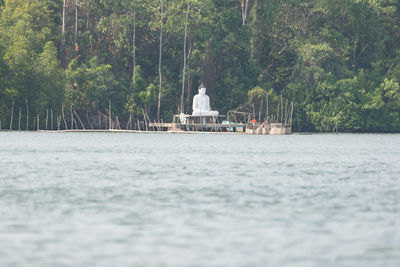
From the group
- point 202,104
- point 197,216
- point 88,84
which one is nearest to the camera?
point 197,216

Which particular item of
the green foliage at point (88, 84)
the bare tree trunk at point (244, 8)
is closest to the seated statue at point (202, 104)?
the green foliage at point (88, 84)

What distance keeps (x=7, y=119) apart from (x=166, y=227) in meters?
69.4

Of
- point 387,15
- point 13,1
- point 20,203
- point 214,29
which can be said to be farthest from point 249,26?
point 20,203

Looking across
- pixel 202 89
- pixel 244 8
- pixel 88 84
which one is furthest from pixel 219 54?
pixel 88 84

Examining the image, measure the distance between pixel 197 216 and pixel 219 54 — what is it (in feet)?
245

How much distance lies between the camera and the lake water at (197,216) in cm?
1435

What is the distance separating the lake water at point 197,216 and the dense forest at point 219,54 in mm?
54049

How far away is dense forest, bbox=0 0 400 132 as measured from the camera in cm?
8919

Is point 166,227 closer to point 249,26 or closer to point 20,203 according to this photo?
point 20,203

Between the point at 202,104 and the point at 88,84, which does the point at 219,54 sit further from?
the point at 88,84

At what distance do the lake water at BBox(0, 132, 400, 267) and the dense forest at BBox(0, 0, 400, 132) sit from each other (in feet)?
177

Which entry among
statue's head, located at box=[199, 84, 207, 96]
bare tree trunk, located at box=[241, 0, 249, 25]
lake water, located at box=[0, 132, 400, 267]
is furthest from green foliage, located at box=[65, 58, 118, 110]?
lake water, located at box=[0, 132, 400, 267]

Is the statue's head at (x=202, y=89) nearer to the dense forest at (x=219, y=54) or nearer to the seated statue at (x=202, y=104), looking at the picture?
the seated statue at (x=202, y=104)

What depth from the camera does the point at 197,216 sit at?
63.1 feet
